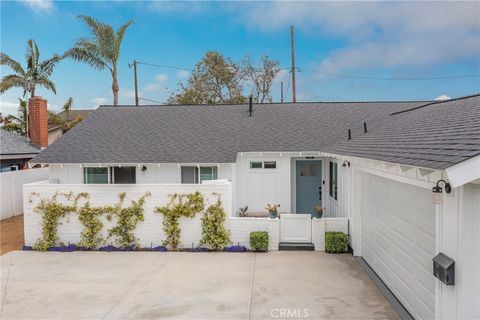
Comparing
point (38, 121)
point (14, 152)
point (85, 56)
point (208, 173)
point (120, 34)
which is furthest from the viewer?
point (120, 34)

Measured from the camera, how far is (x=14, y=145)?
17.9 meters

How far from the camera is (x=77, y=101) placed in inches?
1703

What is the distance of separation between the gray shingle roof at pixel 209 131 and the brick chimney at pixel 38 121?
4.95 m

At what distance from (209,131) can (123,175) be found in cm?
384

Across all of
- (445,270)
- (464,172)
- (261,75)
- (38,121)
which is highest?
(261,75)

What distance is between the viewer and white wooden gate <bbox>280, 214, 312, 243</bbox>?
31.3 ft

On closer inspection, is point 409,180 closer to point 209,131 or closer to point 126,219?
point 126,219

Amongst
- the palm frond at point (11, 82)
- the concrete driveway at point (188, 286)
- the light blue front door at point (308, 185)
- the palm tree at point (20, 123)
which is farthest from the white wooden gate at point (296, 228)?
the palm tree at point (20, 123)

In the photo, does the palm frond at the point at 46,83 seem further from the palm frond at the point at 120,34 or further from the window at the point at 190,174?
the window at the point at 190,174

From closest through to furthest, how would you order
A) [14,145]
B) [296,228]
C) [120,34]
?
[296,228] < [14,145] < [120,34]

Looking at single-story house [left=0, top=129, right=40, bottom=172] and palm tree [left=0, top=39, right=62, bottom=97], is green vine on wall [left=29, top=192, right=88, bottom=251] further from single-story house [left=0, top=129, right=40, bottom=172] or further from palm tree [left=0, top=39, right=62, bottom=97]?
palm tree [left=0, top=39, right=62, bottom=97]

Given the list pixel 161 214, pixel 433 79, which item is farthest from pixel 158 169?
pixel 433 79

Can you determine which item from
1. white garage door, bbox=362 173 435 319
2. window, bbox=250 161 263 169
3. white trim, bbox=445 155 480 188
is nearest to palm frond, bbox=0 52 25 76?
window, bbox=250 161 263 169

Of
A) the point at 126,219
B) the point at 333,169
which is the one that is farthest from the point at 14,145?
the point at 333,169
